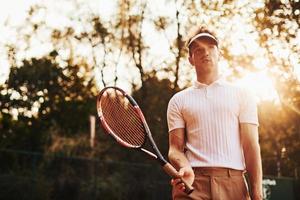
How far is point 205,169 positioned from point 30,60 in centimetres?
2321

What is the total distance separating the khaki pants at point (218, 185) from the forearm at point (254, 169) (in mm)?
86

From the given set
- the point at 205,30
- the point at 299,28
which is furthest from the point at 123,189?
the point at 205,30

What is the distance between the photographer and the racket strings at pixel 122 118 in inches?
160

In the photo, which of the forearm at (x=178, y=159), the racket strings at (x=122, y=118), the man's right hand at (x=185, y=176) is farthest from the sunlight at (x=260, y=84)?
the man's right hand at (x=185, y=176)

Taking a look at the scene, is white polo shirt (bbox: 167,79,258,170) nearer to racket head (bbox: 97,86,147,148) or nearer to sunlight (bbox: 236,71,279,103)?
racket head (bbox: 97,86,147,148)

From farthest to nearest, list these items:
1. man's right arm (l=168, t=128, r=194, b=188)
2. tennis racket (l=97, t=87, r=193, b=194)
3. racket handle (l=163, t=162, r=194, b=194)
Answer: tennis racket (l=97, t=87, r=193, b=194) → man's right arm (l=168, t=128, r=194, b=188) → racket handle (l=163, t=162, r=194, b=194)

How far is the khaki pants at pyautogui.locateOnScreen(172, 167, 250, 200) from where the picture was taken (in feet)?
10.6

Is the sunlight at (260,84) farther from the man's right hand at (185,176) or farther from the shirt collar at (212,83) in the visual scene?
the man's right hand at (185,176)

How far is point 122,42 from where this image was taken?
747 inches

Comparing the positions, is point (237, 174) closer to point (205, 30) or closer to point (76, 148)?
point (205, 30)

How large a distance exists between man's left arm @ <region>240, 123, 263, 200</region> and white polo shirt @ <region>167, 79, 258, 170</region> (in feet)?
0.15

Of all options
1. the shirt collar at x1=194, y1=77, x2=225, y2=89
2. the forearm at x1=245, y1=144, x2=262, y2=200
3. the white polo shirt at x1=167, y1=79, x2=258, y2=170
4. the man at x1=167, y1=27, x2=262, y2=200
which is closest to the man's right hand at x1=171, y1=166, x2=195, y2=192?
the man at x1=167, y1=27, x2=262, y2=200

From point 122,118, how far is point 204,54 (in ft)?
3.33

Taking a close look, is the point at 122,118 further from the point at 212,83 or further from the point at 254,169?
the point at 254,169
